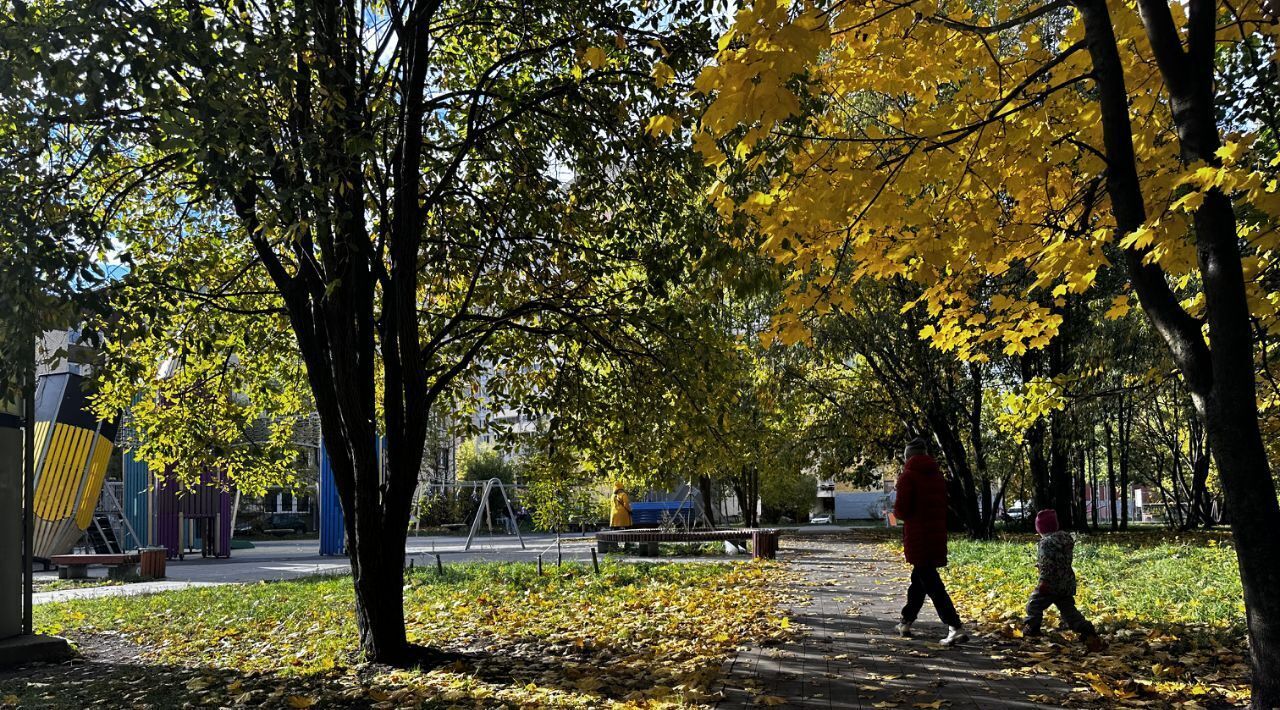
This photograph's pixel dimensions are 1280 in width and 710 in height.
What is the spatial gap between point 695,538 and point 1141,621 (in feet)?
42.4

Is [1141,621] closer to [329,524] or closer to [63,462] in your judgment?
[63,462]

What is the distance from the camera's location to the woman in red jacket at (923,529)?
26.9ft

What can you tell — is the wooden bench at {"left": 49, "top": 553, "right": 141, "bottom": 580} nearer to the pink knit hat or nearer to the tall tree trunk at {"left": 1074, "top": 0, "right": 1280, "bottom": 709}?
the pink knit hat

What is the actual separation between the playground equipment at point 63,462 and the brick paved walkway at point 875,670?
20.8 m

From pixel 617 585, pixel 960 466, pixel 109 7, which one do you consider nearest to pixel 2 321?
pixel 109 7

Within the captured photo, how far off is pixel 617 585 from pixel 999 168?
30.1ft

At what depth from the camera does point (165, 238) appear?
11383 millimetres

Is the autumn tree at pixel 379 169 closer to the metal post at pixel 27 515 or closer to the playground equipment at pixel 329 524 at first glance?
the metal post at pixel 27 515

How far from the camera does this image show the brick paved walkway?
616 cm

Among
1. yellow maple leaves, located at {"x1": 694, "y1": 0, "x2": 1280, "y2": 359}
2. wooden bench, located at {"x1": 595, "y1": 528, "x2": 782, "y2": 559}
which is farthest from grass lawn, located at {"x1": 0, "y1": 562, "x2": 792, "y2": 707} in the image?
wooden bench, located at {"x1": 595, "y1": 528, "x2": 782, "y2": 559}

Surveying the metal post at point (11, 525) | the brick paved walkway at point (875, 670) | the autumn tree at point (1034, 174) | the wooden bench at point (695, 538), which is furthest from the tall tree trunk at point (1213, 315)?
the wooden bench at point (695, 538)

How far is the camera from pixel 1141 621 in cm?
843

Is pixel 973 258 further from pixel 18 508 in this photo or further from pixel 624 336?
pixel 18 508

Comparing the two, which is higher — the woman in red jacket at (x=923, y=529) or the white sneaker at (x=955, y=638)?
the woman in red jacket at (x=923, y=529)
